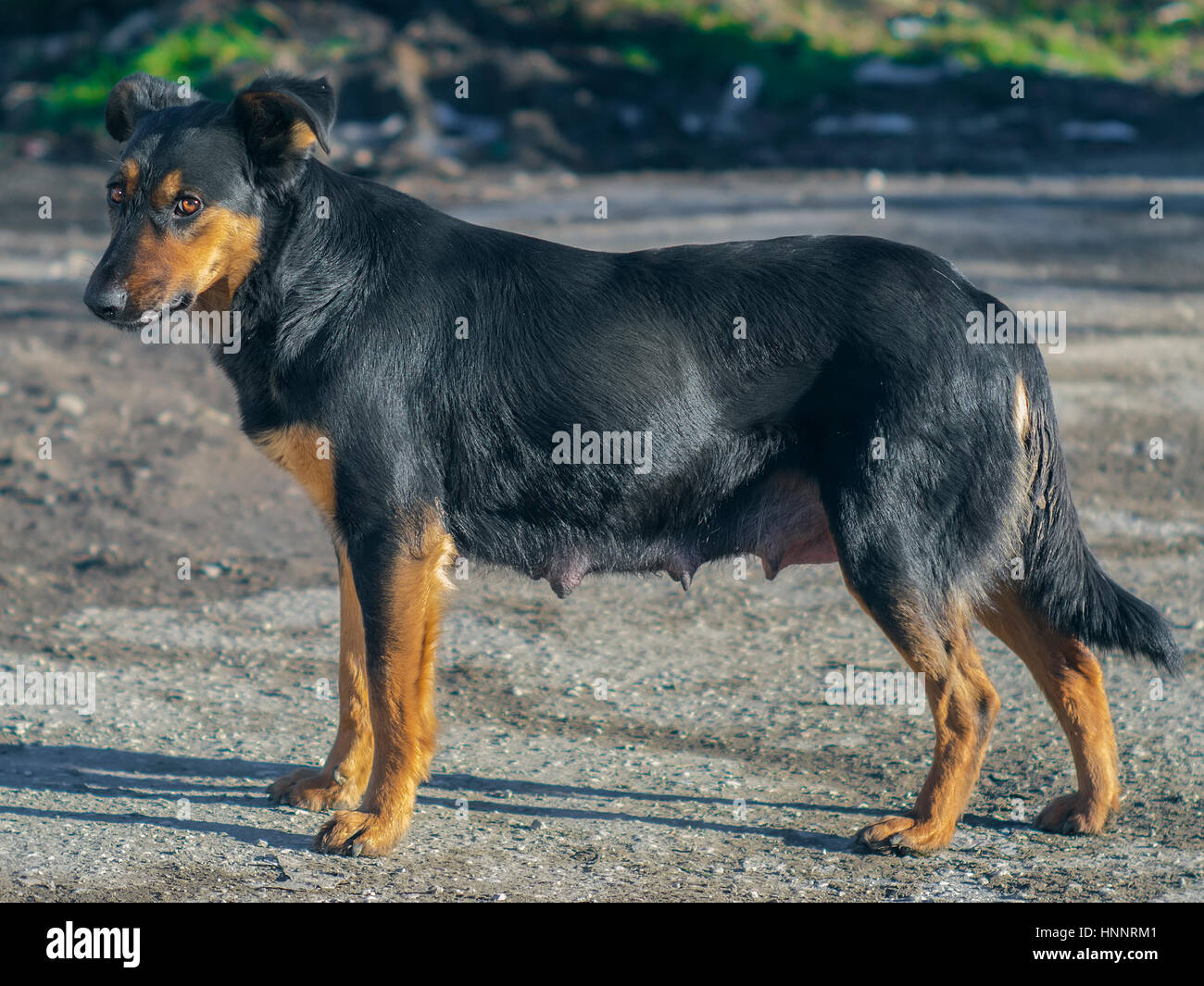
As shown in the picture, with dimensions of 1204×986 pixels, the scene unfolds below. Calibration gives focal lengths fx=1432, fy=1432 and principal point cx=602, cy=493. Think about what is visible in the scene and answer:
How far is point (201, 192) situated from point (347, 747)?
6.21ft

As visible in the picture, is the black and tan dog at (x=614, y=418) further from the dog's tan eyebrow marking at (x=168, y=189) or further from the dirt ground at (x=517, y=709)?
the dirt ground at (x=517, y=709)

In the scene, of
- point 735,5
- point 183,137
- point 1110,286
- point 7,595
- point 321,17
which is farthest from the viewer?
point 735,5

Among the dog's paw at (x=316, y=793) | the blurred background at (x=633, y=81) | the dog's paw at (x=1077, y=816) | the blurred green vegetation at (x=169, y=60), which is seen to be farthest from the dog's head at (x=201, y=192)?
the blurred green vegetation at (x=169, y=60)

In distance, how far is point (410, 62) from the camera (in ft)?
66.2

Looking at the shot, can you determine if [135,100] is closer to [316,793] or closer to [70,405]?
[316,793]

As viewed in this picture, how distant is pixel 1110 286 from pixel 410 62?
11.1 metres

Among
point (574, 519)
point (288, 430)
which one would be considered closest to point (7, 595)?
point (288, 430)

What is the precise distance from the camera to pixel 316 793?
15.9 feet

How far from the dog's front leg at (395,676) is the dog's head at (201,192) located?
98cm

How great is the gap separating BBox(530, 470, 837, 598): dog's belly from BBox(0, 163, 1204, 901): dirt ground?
84 centimetres

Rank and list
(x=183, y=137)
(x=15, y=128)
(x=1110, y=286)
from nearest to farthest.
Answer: (x=183, y=137), (x=1110, y=286), (x=15, y=128)

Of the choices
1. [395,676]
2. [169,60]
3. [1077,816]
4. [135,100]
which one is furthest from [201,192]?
[169,60]

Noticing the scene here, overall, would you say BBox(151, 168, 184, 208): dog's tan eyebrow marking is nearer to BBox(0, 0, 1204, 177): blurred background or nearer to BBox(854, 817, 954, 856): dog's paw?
BBox(854, 817, 954, 856): dog's paw

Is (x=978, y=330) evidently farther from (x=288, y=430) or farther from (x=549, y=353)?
(x=288, y=430)
